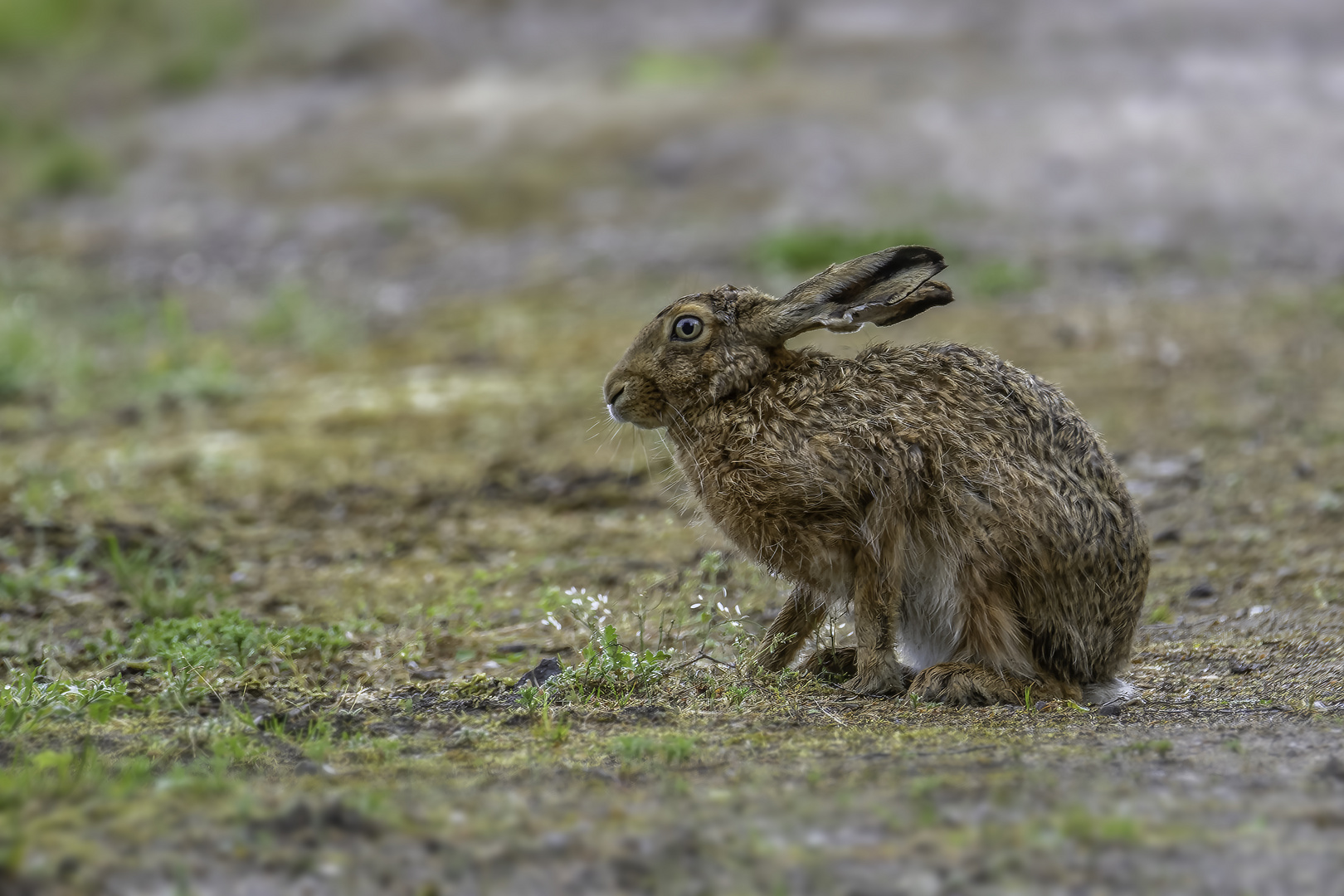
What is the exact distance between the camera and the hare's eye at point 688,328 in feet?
16.8

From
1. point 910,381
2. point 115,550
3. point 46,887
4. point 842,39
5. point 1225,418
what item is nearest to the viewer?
point 46,887

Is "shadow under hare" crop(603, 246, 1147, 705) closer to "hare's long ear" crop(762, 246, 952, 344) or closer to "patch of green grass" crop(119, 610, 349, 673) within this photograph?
"hare's long ear" crop(762, 246, 952, 344)

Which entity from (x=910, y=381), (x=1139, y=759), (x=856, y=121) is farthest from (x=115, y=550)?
(x=856, y=121)

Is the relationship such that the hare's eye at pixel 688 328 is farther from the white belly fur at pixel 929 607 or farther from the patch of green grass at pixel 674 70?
the patch of green grass at pixel 674 70

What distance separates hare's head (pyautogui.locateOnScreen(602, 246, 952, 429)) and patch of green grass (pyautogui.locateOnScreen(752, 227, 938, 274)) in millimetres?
8043

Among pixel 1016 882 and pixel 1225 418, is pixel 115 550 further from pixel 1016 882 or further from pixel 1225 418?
pixel 1225 418

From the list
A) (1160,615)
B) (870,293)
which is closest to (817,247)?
(1160,615)

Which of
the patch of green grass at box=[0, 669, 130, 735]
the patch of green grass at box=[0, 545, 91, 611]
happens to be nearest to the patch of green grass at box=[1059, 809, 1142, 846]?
the patch of green grass at box=[0, 669, 130, 735]

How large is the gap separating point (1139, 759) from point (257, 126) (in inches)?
803

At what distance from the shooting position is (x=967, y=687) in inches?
179

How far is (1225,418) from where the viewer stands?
915 cm

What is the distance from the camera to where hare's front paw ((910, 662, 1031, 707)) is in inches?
179

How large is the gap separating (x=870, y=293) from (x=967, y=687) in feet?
4.80

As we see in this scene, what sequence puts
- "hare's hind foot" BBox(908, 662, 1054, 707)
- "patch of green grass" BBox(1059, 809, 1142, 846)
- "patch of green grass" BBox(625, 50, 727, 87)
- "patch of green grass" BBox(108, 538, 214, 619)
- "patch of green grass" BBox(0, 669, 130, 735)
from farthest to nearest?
"patch of green grass" BBox(625, 50, 727, 87), "patch of green grass" BBox(108, 538, 214, 619), "hare's hind foot" BBox(908, 662, 1054, 707), "patch of green grass" BBox(0, 669, 130, 735), "patch of green grass" BBox(1059, 809, 1142, 846)
